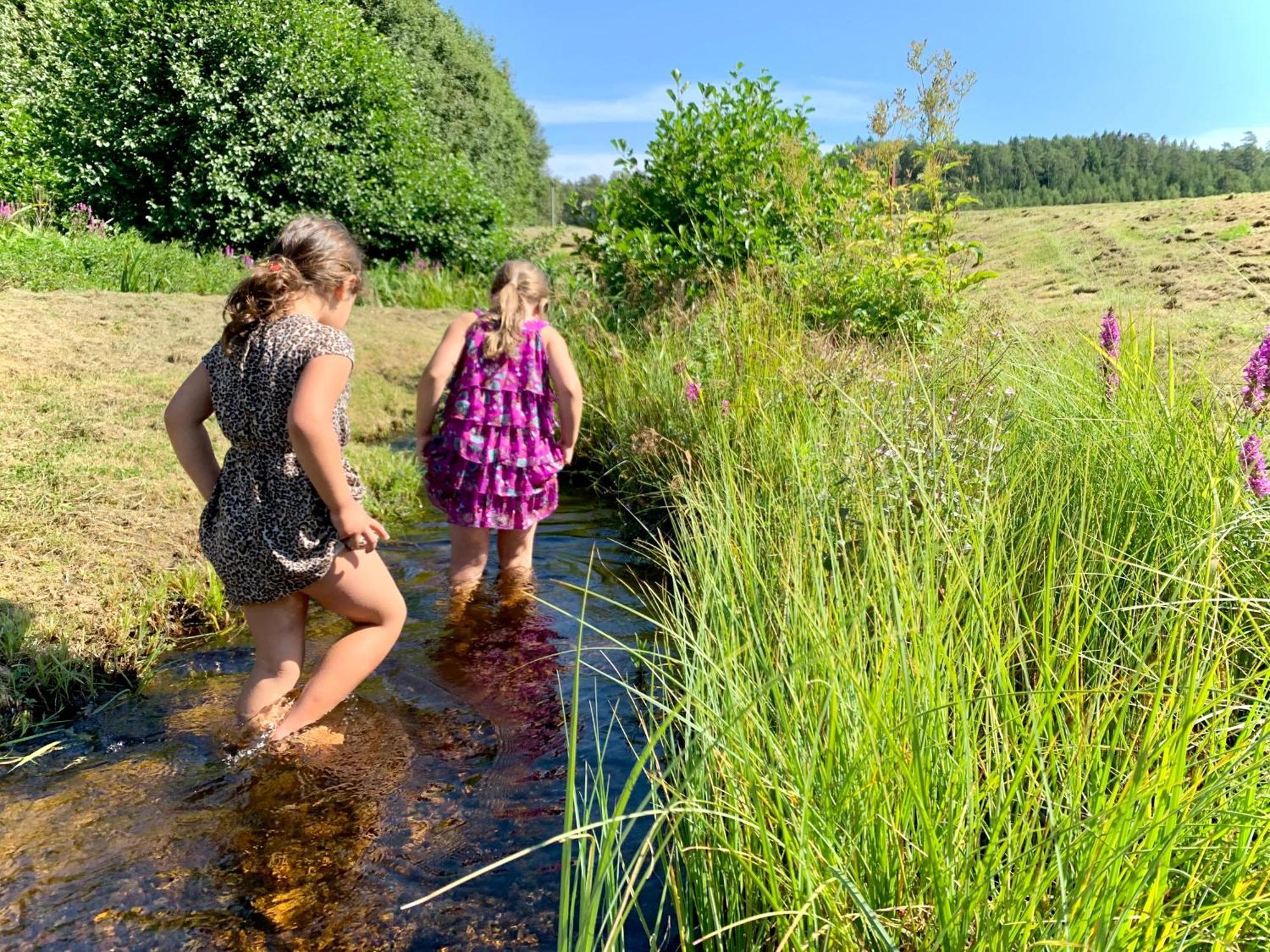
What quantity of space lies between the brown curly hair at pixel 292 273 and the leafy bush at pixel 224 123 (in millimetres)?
13174

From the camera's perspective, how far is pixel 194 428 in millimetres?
2934

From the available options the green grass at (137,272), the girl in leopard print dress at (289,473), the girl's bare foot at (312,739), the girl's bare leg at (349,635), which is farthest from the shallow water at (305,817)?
the green grass at (137,272)

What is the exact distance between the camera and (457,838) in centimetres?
257

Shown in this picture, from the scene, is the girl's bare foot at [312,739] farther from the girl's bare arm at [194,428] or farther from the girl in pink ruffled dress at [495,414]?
the girl in pink ruffled dress at [495,414]

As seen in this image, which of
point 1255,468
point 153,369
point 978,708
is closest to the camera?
point 978,708

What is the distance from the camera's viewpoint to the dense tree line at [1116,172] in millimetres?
12102

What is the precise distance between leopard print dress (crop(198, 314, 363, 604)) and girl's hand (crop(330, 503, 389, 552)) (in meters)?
0.09

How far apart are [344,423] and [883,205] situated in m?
5.41

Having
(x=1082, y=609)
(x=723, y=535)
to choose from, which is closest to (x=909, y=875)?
(x=723, y=535)

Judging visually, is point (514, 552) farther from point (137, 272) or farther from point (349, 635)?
point (137, 272)

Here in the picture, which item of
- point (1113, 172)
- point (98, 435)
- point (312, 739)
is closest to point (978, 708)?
point (312, 739)

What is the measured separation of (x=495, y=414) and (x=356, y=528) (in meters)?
1.59

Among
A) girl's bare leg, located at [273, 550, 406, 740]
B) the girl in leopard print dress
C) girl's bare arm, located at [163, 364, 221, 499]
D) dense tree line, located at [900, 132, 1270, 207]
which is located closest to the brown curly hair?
the girl in leopard print dress

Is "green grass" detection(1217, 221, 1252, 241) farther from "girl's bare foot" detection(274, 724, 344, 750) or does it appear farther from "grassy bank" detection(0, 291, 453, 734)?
"girl's bare foot" detection(274, 724, 344, 750)
